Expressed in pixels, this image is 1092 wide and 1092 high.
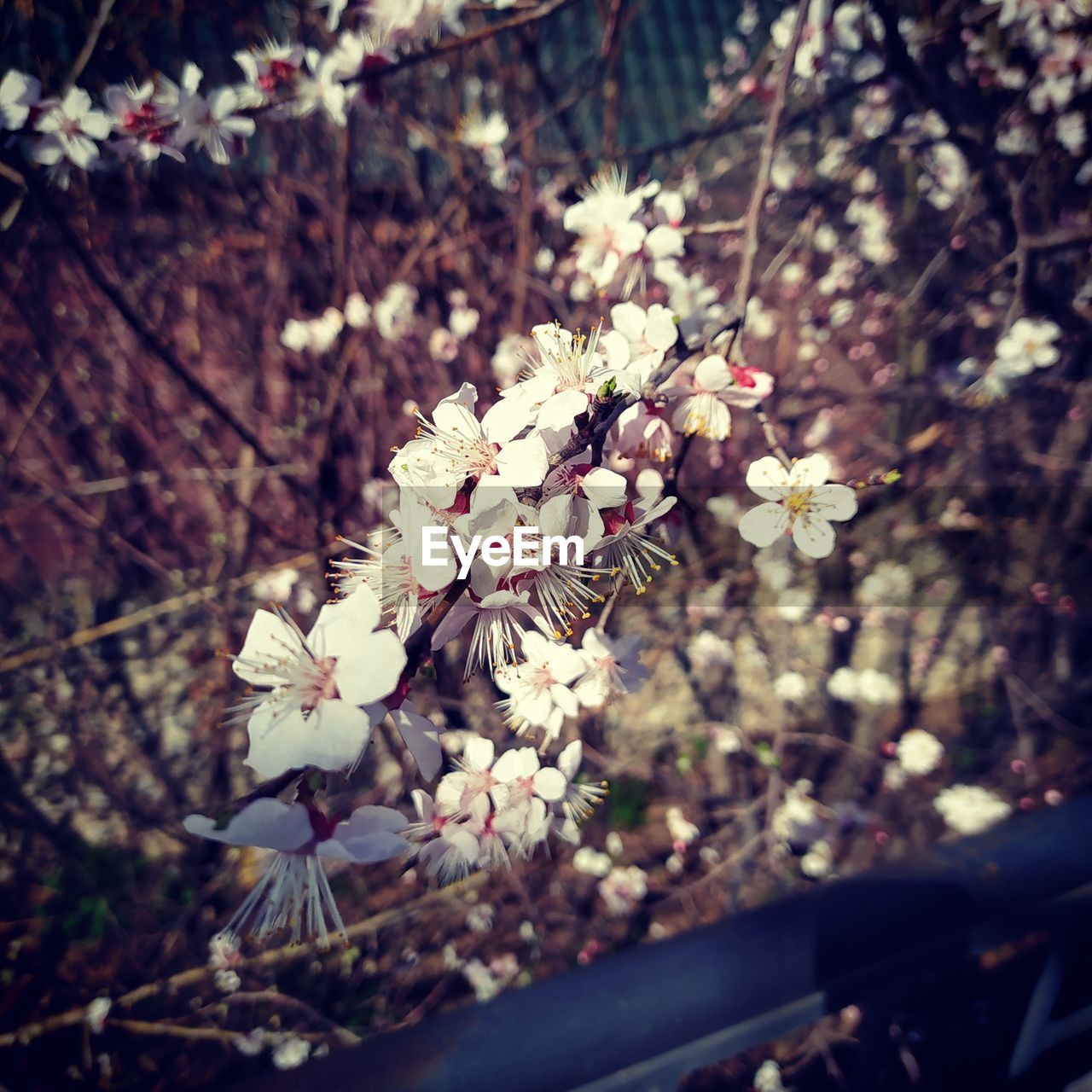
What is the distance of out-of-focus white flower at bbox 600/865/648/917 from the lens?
2492mm

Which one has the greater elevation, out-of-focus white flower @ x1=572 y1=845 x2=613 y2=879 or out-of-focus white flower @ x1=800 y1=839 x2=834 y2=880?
out-of-focus white flower @ x1=572 y1=845 x2=613 y2=879

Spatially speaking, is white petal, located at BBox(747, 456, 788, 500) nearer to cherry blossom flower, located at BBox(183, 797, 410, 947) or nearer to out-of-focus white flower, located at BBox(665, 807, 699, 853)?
cherry blossom flower, located at BBox(183, 797, 410, 947)

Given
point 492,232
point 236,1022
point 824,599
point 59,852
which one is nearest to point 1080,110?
point 824,599

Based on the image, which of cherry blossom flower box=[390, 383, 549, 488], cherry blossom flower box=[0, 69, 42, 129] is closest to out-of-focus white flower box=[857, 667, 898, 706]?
cherry blossom flower box=[390, 383, 549, 488]

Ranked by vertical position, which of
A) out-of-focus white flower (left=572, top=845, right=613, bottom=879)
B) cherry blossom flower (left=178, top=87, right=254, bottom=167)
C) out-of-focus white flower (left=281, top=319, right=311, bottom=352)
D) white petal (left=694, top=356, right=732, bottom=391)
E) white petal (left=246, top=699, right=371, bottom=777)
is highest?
out-of-focus white flower (left=281, top=319, right=311, bottom=352)

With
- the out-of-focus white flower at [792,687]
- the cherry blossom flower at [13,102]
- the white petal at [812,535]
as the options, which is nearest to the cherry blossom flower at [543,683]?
the white petal at [812,535]

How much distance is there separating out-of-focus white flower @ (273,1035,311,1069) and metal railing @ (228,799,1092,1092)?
6.73 ft

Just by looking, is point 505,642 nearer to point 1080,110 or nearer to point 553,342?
point 553,342

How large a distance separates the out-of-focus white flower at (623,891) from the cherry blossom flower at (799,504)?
205cm

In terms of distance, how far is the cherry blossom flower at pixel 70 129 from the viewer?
1.45 m

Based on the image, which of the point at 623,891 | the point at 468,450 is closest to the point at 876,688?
the point at 623,891

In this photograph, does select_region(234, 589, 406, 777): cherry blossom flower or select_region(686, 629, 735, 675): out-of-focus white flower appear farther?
select_region(686, 629, 735, 675): out-of-focus white flower

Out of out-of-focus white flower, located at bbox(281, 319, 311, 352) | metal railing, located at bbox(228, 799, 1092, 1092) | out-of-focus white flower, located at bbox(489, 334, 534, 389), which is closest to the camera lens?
metal railing, located at bbox(228, 799, 1092, 1092)

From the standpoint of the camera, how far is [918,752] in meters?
2.63
